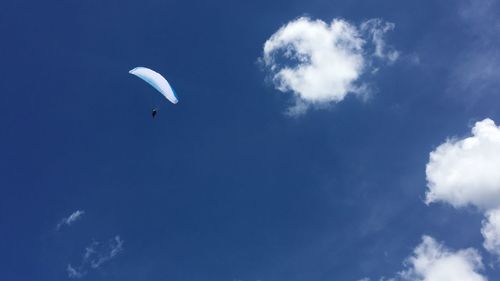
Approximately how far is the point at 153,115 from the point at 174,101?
564 cm

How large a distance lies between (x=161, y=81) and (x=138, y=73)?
4.00 meters

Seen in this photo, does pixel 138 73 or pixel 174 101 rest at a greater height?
pixel 138 73

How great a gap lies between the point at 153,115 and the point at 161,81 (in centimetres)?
566

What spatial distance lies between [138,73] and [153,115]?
720 cm

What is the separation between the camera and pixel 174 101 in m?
76.8

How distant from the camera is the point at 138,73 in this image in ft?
263

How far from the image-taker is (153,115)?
80312 mm

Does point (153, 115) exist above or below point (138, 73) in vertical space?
below

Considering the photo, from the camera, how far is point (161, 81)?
79.8m

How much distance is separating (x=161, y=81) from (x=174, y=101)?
5247 mm

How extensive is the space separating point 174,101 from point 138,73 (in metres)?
8.57
